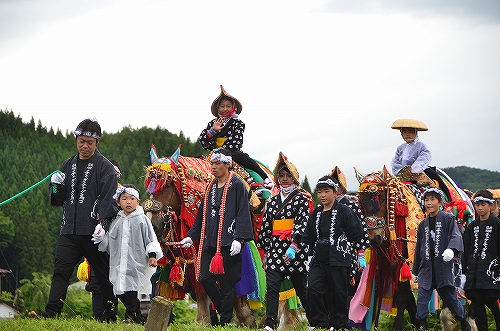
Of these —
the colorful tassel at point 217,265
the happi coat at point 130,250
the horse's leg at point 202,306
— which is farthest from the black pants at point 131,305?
the horse's leg at point 202,306

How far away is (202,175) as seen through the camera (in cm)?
1403

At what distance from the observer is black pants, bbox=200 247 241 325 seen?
10977 mm

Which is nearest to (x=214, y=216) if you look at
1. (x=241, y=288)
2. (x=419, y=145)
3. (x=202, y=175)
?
(x=241, y=288)

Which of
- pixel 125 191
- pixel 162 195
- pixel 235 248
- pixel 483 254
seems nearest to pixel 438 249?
pixel 483 254

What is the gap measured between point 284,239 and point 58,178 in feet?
10.3

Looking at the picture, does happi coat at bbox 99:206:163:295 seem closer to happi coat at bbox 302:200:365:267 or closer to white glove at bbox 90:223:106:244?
white glove at bbox 90:223:106:244

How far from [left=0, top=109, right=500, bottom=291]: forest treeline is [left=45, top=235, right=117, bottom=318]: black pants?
13355mm

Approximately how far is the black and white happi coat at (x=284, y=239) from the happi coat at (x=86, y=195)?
2.35 meters

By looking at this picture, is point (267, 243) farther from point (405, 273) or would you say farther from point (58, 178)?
point (58, 178)

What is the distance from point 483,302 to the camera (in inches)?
466

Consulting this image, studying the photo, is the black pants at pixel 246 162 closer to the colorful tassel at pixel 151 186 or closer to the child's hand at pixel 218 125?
the child's hand at pixel 218 125

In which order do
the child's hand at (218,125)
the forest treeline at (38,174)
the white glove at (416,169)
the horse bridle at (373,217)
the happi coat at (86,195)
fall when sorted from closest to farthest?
the happi coat at (86,195)
the horse bridle at (373,217)
the child's hand at (218,125)
the white glove at (416,169)
the forest treeline at (38,174)

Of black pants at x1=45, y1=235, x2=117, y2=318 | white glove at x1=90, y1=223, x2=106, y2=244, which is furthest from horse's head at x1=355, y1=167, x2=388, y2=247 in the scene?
white glove at x1=90, y1=223, x2=106, y2=244

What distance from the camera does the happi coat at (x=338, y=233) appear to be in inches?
420
